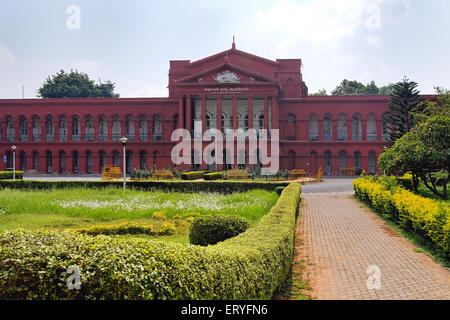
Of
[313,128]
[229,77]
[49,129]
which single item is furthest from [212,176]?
[49,129]

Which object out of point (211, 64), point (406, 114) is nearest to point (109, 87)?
point (211, 64)

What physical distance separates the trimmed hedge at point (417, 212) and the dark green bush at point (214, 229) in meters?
3.95

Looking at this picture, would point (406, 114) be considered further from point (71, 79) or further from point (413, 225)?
point (71, 79)

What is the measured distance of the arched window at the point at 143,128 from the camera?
42.6m

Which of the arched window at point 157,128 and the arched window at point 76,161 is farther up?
the arched window at point 157,128

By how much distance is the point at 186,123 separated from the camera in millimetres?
37969

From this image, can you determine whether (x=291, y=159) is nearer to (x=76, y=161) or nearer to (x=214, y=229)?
(x=76, y=161)

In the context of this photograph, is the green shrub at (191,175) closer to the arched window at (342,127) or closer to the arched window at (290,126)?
the arched window at (290,126)

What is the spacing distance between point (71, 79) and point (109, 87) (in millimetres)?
6617

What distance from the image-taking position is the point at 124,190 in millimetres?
19688

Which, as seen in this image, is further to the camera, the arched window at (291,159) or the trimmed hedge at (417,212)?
the arched window at (291,159)

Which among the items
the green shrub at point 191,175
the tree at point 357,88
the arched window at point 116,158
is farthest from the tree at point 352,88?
the green shrub at point 191,175

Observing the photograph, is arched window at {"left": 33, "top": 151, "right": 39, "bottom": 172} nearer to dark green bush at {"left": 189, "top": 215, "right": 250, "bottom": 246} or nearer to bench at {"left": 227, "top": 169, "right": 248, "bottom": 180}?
bench at {"left": 227, "top": 169, "right": 248, "bottom": 180}
